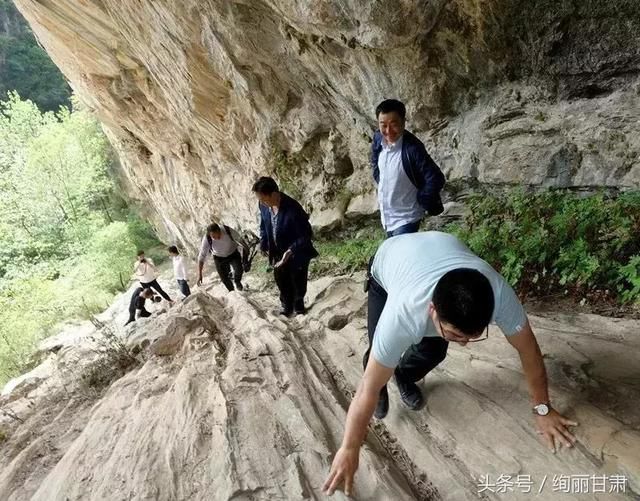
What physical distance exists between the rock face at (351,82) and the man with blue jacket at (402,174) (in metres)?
2.41

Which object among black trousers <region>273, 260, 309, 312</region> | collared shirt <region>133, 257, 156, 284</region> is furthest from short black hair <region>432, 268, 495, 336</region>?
collared shirt <region>133, 257, 156, 284</region>

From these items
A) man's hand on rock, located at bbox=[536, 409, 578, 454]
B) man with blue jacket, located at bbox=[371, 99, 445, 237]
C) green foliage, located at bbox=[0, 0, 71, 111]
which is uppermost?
green foliage, located at bbox=[0, 0, 71, 111]

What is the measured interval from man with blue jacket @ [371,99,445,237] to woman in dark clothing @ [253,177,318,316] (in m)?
1.24

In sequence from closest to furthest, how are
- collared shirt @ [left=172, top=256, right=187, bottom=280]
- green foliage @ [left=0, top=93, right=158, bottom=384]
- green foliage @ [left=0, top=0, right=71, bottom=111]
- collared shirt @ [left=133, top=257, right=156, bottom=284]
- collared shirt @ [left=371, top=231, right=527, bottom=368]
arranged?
collared shirt @ [left=371, top=231, right=527, bottom=368], collared shirt @ [left=172, top=256, right=187, bottom=280], collared shirt @ [left=133, top=257, right=156, bottom=284], green foliage @ [left=0, top=93, right=158, bottom=384], green foliage @ [left=0, top=0, right=71, bottom=111]

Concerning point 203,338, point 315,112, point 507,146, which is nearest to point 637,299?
point 507,146

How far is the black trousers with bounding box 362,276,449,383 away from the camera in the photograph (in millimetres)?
2885

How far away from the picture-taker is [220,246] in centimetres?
733

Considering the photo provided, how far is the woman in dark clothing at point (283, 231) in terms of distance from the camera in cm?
499

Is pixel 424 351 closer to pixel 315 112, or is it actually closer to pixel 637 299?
pixel 637 299

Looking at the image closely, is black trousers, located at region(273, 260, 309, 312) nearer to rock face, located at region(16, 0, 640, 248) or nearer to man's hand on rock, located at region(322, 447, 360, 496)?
rock face, located at region(16, 0, 640, 248)

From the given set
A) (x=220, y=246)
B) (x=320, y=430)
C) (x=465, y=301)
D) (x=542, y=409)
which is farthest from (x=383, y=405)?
(x=220, y=246)

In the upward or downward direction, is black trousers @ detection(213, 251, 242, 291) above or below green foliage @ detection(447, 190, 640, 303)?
above

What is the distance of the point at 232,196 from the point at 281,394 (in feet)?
38.0

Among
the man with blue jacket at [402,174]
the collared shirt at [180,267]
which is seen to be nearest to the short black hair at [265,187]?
the man with blue jacket at [402,174]
